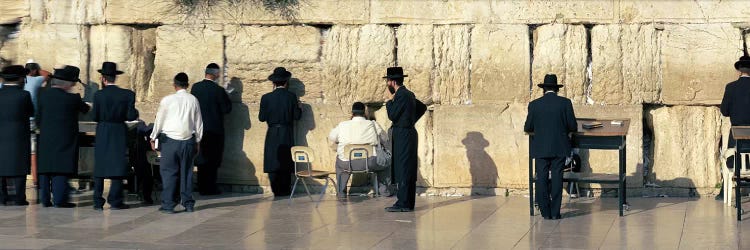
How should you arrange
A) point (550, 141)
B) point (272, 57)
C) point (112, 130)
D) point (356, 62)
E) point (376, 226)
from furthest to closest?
point (272, 57), point (356, 62), point (112, 130), point (550, 141), point (376, 226)

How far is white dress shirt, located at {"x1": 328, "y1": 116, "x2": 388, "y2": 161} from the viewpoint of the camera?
46.9ft

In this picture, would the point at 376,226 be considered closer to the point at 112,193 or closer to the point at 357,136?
the point at 357,136

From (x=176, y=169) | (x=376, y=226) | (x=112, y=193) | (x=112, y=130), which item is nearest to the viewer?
(x=376, y=226)

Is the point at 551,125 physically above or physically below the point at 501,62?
below

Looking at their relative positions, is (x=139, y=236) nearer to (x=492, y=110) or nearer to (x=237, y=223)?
(x=237, y=223)

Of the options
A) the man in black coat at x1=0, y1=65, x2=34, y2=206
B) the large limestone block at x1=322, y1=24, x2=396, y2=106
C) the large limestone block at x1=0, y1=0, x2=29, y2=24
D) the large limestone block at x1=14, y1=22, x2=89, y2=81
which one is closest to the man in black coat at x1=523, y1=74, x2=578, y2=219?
the large limestone block at x1=322, y1=24, x2=396, y2=106

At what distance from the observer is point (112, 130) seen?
1354cm

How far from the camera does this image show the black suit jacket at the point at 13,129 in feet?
45.3

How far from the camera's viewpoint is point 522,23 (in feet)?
49.9

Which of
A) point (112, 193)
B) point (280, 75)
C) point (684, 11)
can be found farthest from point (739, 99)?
point (112, 193)

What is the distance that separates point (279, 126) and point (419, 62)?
6.11 feet

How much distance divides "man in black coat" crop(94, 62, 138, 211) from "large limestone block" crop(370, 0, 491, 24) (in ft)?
11.2


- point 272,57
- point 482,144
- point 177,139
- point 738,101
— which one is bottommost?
point 482,144

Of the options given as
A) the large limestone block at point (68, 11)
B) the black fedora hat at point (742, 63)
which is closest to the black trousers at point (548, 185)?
the black fedora hat at point (742, 63)
